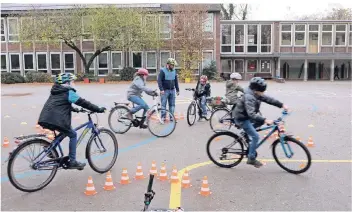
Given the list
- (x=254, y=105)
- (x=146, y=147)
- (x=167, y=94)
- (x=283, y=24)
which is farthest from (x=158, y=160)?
(x=283, y=24)

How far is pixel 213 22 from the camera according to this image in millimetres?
40719

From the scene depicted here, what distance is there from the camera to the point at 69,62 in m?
42.4

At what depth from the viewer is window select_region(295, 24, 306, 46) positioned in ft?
139

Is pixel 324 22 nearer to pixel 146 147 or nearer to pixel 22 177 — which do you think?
pixel 146 147

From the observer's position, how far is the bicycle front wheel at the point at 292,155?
20.1 ft

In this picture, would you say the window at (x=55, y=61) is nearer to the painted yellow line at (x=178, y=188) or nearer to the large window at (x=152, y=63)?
the large window at (x=152, y=63)

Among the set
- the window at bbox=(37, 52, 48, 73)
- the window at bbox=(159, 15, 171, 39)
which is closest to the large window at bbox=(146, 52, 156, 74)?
the window at bbox=(159, 15, 171, 39)

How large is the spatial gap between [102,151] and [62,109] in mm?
1160

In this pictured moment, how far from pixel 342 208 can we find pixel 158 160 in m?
3.32

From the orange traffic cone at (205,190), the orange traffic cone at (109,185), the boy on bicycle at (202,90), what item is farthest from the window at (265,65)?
the orange traffic cone at (109,185)

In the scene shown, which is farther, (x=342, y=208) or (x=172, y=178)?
(x=172, y=178)

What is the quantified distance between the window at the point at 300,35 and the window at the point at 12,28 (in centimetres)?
3013

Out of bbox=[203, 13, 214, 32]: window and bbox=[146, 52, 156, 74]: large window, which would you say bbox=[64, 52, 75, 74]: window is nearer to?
bbox=[146, 52, 156, 74]: large window

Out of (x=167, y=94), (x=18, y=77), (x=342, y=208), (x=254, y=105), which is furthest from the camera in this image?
(x=18, y=77)
